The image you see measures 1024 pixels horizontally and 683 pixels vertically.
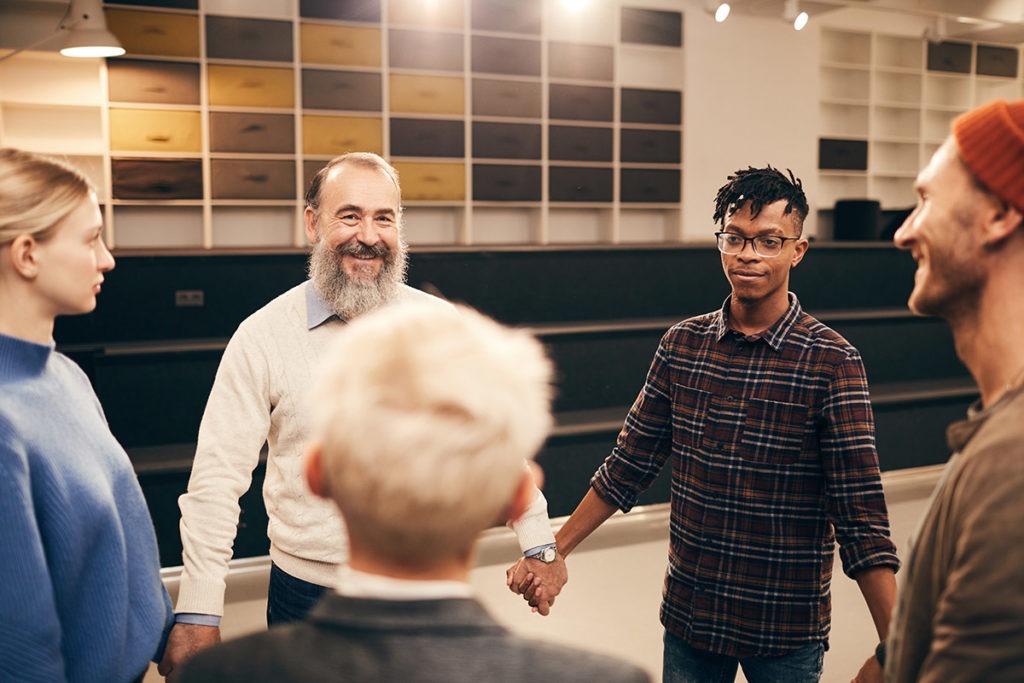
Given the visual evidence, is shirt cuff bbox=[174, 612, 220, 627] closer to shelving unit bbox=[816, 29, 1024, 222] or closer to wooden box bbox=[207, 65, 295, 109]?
wooden box bbox=[207, 65, 295, 109]

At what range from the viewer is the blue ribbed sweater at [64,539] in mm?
1277

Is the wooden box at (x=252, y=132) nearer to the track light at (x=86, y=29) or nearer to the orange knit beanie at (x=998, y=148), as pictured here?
the track light at (x=86, y=29)

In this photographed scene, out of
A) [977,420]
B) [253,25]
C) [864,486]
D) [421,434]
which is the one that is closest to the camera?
[421,434]

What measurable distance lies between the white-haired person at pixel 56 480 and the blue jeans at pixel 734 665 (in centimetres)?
110

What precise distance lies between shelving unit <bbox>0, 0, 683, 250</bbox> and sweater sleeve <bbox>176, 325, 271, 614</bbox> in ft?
15.7

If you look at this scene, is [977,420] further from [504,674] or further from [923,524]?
[504,674]

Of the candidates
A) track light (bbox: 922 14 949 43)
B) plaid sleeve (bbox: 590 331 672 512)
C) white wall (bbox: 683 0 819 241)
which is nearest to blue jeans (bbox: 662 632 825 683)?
plaid sleeve (bbox: 590 331 672 512)

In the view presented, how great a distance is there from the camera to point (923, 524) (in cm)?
106

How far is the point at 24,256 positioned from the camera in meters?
1.39

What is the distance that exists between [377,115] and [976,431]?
20.8 feet

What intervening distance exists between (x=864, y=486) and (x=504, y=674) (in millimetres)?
1288

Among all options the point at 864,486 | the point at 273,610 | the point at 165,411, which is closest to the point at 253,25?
the point at 165,411

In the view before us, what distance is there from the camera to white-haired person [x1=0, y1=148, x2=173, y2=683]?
1282 mm

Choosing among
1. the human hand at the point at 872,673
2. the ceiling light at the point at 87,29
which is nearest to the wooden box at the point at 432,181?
the ceiling light at the point at 87,29
